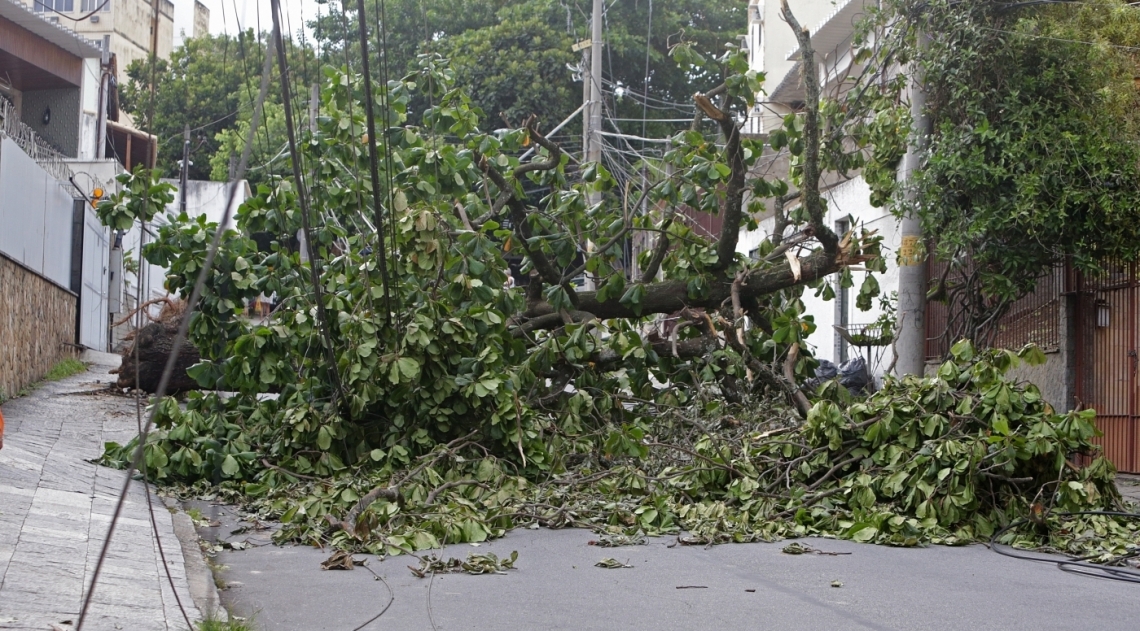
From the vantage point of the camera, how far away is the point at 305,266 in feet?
35.4

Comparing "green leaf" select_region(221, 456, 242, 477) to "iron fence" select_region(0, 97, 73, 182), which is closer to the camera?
"green leaf" select_region(221, 456, 242, 477)

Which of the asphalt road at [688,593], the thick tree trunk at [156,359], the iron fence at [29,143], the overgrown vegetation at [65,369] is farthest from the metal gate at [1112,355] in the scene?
the overgrown vegetation at [65,369]

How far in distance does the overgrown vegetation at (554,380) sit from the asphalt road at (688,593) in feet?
2.14

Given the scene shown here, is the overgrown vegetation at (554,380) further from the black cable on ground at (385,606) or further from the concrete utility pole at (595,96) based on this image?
the concrete utility pole at (595,96)

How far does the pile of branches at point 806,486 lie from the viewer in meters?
7.81

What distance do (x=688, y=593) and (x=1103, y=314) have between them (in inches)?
317

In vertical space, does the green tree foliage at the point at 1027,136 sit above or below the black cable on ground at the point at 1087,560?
above

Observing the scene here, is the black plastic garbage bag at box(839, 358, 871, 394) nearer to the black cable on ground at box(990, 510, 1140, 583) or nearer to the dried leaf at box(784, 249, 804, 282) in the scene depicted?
the dried leaf at box(784, 249, 804, 282)

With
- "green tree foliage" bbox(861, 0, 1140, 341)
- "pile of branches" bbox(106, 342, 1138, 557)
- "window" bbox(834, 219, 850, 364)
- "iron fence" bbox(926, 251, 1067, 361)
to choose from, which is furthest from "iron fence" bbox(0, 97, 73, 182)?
"window" bbox(834, 219, 850, 364)

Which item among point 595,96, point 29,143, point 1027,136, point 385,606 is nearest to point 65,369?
point 29,143

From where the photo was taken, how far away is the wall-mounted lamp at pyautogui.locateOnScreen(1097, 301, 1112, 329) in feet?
39.5

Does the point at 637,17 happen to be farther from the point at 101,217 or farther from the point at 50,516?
the point at 50,516

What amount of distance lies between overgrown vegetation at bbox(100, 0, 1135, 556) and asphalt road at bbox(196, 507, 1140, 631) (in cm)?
65

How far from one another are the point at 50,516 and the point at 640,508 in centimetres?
387
